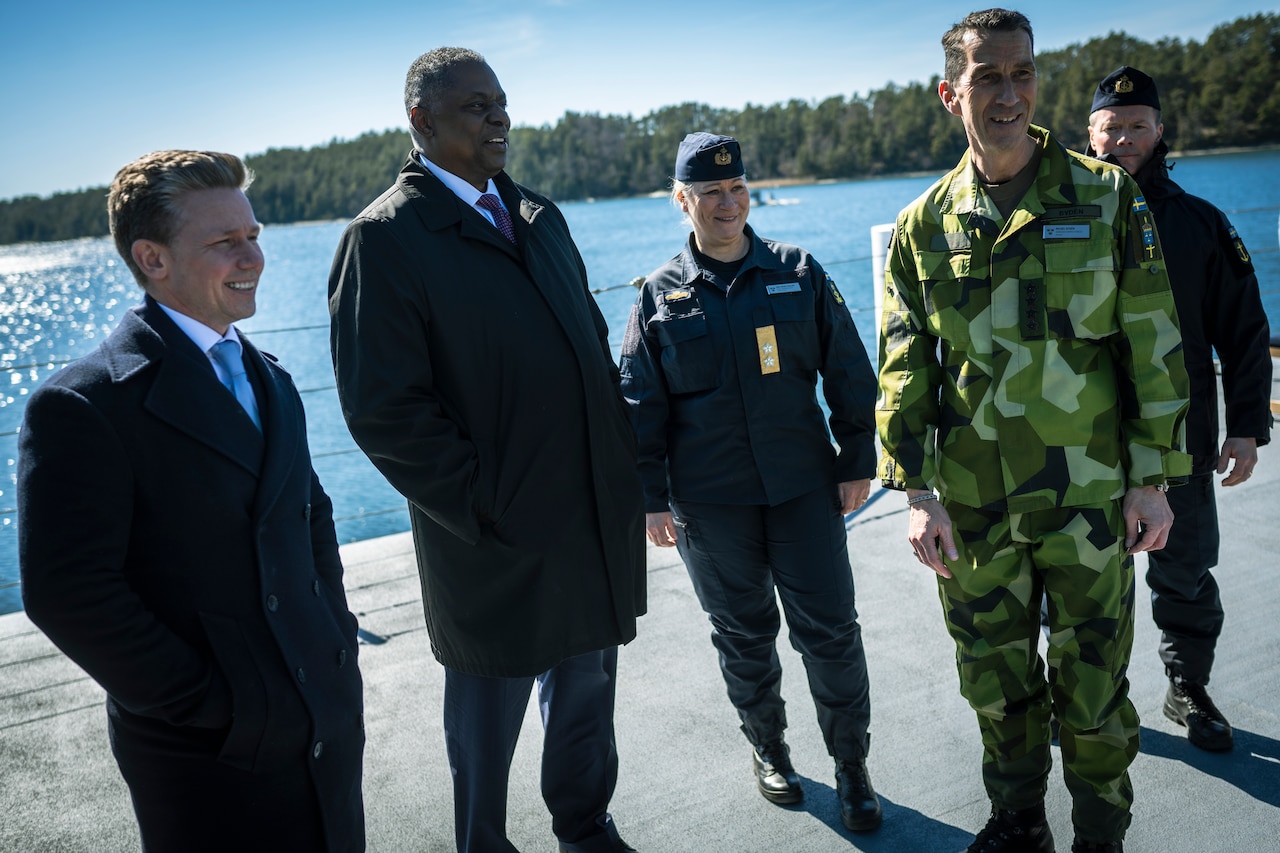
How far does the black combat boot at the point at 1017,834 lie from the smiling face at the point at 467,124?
5.76 ft

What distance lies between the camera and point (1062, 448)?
2.01m

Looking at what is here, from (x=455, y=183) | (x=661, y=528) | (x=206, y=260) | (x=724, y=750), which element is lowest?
(x=724, y=750)

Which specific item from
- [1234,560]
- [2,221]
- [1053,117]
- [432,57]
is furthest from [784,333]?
[2,221]

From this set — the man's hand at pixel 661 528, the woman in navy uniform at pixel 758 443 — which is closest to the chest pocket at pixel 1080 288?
the woman in navy uniform at pixel 758 443

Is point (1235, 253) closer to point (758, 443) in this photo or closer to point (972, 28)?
point (972, 28)

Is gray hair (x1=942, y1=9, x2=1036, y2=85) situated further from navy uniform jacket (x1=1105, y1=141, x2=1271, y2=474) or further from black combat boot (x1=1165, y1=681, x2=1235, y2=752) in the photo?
black combat boot (x1=1165, y1=681, x2=1235, y2=752)

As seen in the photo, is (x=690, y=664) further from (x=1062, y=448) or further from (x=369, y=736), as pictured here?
(x=1062, y=448)

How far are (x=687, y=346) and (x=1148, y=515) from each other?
1.07 metres

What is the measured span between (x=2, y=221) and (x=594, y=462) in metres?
43.6

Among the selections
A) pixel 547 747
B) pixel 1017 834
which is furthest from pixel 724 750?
pixel 1017 834

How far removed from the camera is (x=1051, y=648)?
212 centimetres

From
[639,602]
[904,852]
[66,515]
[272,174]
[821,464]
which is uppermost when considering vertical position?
[272,174]

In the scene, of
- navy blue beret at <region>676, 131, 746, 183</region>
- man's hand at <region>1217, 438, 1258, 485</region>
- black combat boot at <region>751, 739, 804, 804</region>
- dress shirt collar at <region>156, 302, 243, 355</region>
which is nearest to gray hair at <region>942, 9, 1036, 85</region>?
navy blue beret at <region>676, 131, 746, 183</region>

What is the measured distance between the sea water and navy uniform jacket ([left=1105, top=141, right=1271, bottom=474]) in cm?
126
